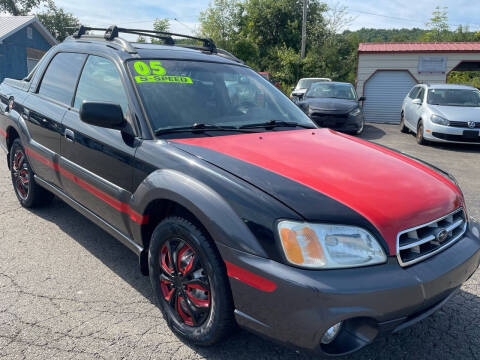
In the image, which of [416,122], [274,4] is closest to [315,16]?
[274,4]

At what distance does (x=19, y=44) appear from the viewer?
25422mm

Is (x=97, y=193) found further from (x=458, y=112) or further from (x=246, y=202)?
(x=458, y=112)

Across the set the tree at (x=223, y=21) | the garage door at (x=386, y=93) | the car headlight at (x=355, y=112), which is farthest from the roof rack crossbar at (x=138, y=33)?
the tree at (x=223, y=21)

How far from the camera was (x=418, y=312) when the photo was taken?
79.8 inches

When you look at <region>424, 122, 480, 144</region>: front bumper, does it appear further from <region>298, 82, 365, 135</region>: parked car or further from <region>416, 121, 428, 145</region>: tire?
<region>298, 82, 365, 135</region>: parked car

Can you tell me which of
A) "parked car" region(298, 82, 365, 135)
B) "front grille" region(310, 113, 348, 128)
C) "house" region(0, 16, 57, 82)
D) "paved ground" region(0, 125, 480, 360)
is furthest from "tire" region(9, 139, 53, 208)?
"house" region(0, 16, 57, 82)

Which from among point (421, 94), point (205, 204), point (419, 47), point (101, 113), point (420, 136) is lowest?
point (420, 136)

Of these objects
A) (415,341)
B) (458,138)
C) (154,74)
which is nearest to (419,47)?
(458,138)

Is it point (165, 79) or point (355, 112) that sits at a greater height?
point (165, 79)

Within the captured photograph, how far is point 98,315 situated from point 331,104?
969 cm

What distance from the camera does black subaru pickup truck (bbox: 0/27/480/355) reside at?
1.88 meters

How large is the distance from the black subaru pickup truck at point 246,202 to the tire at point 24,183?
78 cm

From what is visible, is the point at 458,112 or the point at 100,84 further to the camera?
the point at 458,112

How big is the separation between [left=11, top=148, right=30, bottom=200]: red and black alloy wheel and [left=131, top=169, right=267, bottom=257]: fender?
2.54 metres
